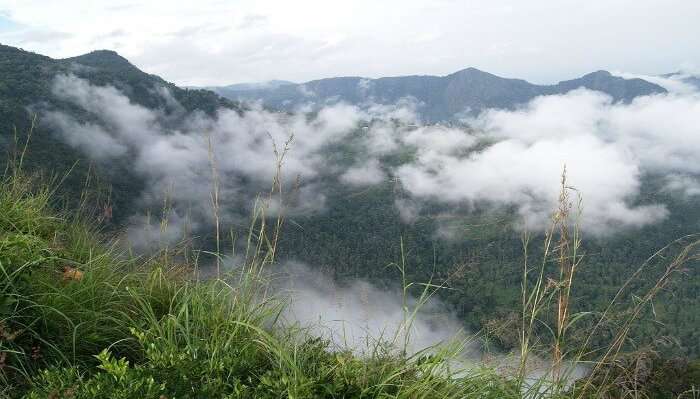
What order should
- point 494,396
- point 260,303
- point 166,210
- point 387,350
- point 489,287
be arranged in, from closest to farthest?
1. point 494,396
2. point 387,350
3. point 260,303
4. point 166,210
5. point 489,287

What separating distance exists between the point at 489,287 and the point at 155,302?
161m

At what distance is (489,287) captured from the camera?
507 feet

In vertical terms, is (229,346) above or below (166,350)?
below

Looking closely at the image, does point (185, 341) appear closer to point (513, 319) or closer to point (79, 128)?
point (513, 319)

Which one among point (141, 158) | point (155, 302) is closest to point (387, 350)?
point (155, 302)

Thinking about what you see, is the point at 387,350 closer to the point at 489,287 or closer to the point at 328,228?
the point at 489,287

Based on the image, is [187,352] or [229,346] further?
[229,346]

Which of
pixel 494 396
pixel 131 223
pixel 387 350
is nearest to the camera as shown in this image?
pixel 494 396

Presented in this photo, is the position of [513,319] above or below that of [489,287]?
above

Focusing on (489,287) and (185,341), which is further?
(489,287)

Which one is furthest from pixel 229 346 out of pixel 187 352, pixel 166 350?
pixel 166 350

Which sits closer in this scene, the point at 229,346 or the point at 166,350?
the point at 166,350

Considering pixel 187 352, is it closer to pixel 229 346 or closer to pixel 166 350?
pixel 166 350

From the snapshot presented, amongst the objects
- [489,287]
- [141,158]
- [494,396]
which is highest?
[494,396]
